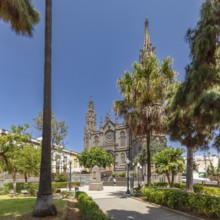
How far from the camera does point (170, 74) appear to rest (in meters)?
17.6

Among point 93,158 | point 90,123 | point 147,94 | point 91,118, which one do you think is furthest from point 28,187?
point 91,118

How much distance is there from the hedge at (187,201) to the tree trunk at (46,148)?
19.7ft

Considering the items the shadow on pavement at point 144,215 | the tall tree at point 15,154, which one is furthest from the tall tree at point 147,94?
the tall tree at point 15,154

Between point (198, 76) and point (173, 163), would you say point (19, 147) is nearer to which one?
point (173, 163)

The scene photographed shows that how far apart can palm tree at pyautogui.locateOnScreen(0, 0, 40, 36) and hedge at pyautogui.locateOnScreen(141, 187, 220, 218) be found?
10.5 m

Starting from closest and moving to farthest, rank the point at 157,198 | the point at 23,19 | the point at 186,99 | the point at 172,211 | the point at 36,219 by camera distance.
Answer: the point at 186,99 → the point at 36,219 → the point at 23,19 → the point at 172,211 → the point at 157,198

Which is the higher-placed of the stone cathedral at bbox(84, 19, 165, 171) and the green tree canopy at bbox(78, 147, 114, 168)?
the stone cathedral at bbox(84, 19, 165, 171)

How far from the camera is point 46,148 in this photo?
1023 centimetres

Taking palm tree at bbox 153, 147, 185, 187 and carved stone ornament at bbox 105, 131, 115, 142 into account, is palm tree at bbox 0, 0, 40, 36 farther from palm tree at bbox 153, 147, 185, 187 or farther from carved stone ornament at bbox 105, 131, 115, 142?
carved stone ornament at bbox 105, 131, 115, 142

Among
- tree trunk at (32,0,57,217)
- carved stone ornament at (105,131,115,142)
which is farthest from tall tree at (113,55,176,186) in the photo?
carved stone ornament at (105,131,115,142)

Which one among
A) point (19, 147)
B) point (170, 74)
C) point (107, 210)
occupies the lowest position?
point (107, 210)

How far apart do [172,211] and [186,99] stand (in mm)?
6992

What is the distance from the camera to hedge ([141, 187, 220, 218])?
32.7 feet

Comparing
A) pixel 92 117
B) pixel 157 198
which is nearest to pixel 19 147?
pixel 157 198
